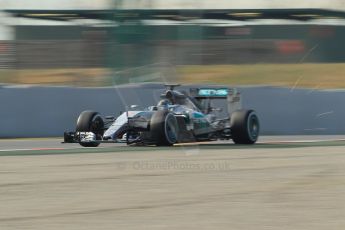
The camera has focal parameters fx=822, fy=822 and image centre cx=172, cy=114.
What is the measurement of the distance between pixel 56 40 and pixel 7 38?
168 centimetres

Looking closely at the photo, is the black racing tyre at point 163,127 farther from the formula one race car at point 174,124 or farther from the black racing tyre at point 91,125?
the black racing tyre at point 91,125

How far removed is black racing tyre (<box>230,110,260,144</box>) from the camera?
50.3ft

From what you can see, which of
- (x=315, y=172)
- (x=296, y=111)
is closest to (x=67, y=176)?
(x=315, y=172)

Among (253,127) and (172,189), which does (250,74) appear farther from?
(172,189)

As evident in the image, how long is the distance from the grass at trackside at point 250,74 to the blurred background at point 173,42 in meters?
0.03

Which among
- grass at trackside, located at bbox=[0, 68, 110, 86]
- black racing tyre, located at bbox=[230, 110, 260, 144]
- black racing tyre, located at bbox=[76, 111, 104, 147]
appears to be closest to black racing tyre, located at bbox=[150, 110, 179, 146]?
black racing tyre, located at bbox=[76, 111, 104, 147]

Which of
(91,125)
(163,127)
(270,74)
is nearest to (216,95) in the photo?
(163,127)

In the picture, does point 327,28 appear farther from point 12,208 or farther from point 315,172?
point 12,208

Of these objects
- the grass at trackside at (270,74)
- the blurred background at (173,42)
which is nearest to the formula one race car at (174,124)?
the blurred background at (173,42)

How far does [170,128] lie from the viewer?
14.1 m

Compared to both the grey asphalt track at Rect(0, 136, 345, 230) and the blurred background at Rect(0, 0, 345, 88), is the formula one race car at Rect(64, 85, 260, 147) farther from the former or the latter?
the blurred background at Rect(0, 0, 345, 88)

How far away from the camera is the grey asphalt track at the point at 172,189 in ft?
22.1

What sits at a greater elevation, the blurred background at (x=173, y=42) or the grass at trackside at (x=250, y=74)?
the blurred background at (x=173, y=42)

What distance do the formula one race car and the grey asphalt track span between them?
517 mm
